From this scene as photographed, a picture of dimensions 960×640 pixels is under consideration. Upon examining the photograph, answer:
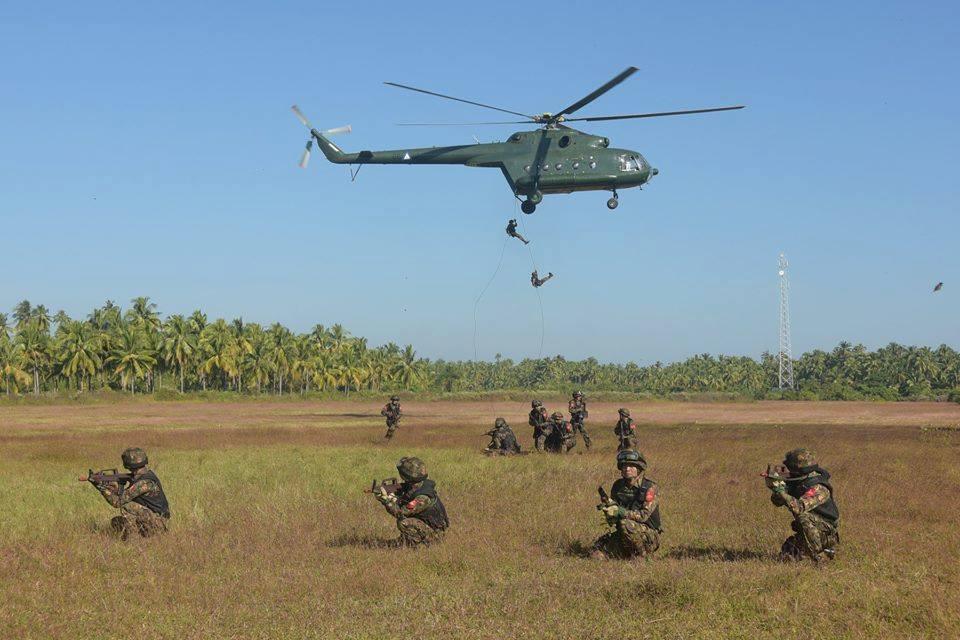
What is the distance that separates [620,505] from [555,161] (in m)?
15.5

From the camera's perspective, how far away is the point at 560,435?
2639 centimetres

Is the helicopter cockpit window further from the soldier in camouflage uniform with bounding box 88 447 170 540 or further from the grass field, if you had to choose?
the soldier in camouflage uniform with bounding box 88 447 170 540

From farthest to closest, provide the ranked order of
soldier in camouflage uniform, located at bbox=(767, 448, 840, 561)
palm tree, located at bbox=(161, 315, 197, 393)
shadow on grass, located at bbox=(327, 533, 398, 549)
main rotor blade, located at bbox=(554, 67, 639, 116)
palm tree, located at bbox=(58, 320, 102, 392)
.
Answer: palm tree, located at bbox=(161, 315, 197, 393) → palm tree, located at bbox=(58, 320, 102, 392) → main rotor blade, located at bbox=(554, 67, 639, 116) → shadow on grass, located at bbox=(327, 533, 398, 549) → soldier in camouflage uniform, located at bbox=(767, 448, 840, 561)

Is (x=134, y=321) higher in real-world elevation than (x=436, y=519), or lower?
higher

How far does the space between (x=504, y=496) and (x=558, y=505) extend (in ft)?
5.31

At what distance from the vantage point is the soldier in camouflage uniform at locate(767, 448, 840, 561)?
34.8 feet

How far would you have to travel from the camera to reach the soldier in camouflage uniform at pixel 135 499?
1259 cm

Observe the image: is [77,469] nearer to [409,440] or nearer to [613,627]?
[409,440]

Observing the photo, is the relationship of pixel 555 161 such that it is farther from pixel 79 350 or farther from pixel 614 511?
pixel 79 350

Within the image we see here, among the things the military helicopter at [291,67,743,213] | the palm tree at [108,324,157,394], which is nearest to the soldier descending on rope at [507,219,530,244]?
the military helicopter at [291,67,743,213]

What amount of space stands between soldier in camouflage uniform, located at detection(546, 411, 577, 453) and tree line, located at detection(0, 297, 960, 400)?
67.4m

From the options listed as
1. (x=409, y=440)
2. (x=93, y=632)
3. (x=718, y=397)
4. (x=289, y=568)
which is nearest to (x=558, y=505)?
(x=289, y=568)

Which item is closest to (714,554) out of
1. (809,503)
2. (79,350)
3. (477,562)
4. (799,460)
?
(809,503)

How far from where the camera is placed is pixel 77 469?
22.2 meters
